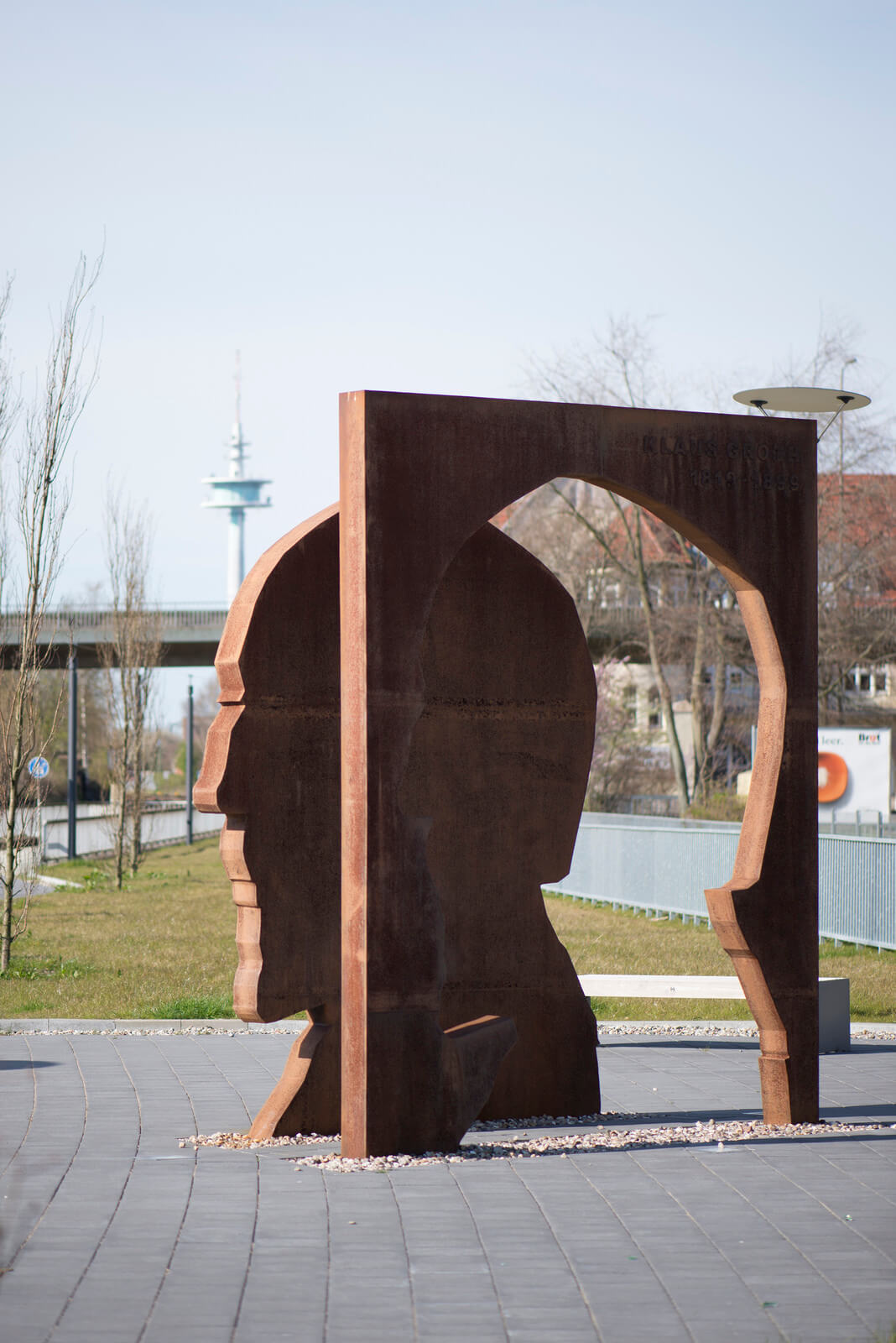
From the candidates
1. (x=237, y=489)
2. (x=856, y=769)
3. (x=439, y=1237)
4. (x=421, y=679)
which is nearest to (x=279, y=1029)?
(x=421, y=679)

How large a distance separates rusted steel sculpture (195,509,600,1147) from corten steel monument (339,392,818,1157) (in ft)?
0.78

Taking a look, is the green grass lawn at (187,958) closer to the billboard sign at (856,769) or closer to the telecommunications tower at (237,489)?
the billboard sign at (856,769)

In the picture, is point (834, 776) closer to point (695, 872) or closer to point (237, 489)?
point (695, 872)

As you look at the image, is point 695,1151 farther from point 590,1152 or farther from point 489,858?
point 489,858

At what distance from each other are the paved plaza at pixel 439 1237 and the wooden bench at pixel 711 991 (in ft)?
7.14

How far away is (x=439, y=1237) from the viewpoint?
229 inches

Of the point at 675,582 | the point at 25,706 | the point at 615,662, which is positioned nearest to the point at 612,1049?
the point at 25,706

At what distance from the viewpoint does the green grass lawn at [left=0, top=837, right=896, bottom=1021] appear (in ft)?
42.1

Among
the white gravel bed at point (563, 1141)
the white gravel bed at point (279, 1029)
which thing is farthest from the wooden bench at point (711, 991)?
the white gravel bed at point (563, 1141)

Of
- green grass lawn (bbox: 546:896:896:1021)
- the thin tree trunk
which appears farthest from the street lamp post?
green grass lawn (bbox: 546:896:896:1021)

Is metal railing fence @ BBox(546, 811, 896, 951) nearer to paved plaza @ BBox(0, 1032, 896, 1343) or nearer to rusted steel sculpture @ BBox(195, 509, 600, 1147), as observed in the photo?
rusted steel sculpture @ BBox(195, 509, 600, 1147)

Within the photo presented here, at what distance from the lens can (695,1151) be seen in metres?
7.44

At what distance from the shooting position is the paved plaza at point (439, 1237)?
4.88 m

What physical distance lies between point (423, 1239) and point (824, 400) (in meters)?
5.80
